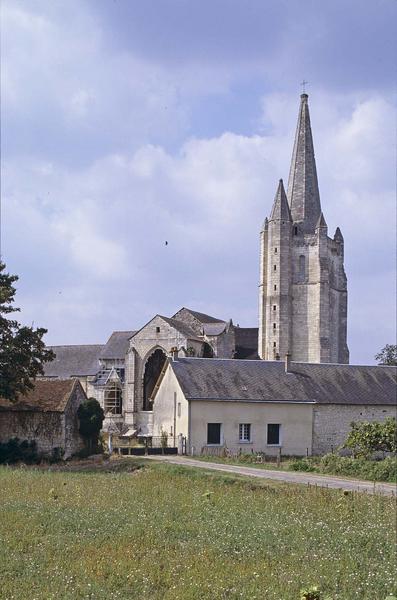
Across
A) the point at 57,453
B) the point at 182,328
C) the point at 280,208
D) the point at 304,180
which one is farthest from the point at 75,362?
the point at 57,453

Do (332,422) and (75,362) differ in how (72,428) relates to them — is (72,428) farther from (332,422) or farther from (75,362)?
(75,362)

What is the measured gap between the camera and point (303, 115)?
76938mm

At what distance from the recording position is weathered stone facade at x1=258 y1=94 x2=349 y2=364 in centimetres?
7112

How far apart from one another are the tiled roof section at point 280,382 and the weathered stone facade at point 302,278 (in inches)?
907

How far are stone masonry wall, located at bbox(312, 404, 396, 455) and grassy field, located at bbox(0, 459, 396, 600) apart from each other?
19.3 metres

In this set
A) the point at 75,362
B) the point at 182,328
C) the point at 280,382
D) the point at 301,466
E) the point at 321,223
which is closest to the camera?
the point at 301,466

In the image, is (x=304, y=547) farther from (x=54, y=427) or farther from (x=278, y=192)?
(x=278, y=192)

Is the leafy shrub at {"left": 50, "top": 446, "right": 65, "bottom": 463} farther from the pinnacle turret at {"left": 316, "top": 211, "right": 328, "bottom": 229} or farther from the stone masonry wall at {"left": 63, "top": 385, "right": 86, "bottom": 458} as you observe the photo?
the pinnacle turret at {"left": 316, "top": 211, "right": 328, "bottom": 229}

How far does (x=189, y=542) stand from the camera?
15172 millimetres

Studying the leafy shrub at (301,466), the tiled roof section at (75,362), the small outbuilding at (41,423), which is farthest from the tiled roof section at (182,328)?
the leafy shrub at (301,466)

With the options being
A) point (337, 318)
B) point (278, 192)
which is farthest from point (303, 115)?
point (337, 318)

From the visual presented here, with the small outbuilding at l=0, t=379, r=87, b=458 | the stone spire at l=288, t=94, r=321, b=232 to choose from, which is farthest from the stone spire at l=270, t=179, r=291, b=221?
the small outbuilding at l=0, t=379, r=87, b=458

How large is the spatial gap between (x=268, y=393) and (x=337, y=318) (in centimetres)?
3420

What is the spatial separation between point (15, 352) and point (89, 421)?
23.4 ft
